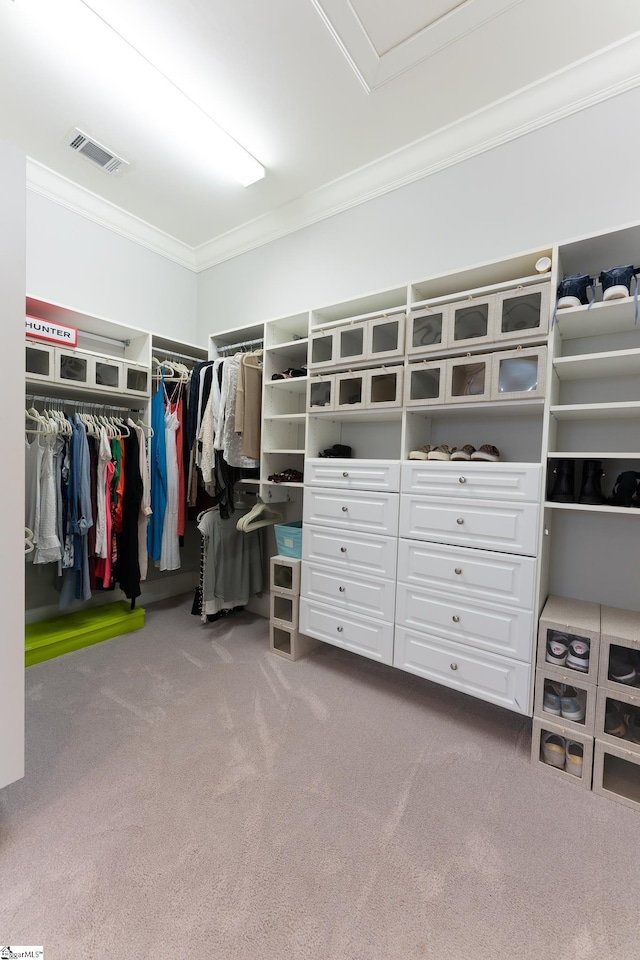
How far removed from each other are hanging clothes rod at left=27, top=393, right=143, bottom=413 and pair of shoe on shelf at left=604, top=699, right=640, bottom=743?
11.0 feet

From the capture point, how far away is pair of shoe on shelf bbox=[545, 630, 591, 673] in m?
1.64

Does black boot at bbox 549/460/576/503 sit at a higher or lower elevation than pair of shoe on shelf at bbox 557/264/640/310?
lower

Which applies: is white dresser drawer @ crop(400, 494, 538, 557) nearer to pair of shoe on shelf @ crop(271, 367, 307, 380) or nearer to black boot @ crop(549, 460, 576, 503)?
black boot @ crop(549, 460, 576, 503)

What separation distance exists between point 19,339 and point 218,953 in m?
1.86

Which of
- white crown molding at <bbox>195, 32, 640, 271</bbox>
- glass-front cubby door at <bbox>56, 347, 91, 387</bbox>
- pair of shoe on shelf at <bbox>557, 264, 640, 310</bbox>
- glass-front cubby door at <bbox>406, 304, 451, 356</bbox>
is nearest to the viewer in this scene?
pair of shoe on shelf at <bbox>557, 264, 640, 310</bbox>

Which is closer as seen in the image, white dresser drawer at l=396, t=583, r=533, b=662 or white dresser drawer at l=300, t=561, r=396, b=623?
white dresser drawer at l=396, t=583, r=533, b=662

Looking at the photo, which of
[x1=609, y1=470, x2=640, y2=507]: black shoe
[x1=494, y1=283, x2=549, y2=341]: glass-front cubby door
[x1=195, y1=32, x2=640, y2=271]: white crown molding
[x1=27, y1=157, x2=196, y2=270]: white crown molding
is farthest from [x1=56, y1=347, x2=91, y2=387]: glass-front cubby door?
[x1=609, y1=470, x2=640, y2=507]: black shoe

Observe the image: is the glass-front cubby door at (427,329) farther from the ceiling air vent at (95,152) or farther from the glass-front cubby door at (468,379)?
the ceiling air vent at (95,152)

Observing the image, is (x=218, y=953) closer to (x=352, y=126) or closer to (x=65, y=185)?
(x=352, y=126)

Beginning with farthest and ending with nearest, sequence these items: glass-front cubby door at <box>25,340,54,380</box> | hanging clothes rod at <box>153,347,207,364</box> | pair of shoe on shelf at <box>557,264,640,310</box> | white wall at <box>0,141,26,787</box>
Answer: hanging clothes rod at <box>153,347,207,364</box>, glass-front cubby door at <box>25,340,54,380</box>, pair of shoe on shelf at <box>557,264,640,310</box>, white wall at <box>0,141,26,787</box>

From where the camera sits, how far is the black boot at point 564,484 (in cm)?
177

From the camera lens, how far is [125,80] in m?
2.03

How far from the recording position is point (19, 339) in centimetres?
133

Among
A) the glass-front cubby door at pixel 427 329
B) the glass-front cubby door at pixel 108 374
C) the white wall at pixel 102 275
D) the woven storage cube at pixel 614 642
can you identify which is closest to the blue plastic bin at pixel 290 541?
the glass-front cubby door at pixel 427 329
